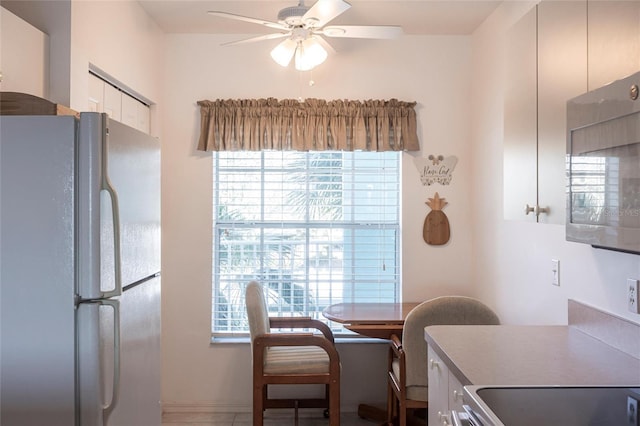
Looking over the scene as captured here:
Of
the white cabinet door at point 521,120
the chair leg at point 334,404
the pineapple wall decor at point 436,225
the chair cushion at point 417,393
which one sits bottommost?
the chair leg at point 334,404

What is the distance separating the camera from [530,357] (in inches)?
65.1

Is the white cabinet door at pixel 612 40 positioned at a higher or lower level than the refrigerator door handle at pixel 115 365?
higher

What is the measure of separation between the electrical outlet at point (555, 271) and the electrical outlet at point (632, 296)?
1.75 ft

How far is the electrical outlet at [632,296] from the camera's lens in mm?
1638

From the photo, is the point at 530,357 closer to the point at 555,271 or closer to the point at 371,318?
the point at 555,271

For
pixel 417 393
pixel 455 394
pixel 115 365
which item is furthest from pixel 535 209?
pixel 115 365

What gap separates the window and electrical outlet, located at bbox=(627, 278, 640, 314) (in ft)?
6.14

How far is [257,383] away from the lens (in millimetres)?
2738

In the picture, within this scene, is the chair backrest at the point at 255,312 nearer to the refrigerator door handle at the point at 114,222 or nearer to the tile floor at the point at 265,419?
the tile floor at the point at 265,419

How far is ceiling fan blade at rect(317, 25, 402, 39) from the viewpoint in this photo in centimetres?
247

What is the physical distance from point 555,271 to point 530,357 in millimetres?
736

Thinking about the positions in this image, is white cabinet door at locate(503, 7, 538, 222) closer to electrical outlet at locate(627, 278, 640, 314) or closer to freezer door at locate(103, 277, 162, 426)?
electrical outlet at locate(627, 278, 640, 314)

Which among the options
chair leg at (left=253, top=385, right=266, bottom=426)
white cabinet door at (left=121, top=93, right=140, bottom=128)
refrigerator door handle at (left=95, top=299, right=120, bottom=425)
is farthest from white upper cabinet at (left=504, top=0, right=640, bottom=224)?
white cabinet door at (left=121, top=93, right=140, bottom=128)

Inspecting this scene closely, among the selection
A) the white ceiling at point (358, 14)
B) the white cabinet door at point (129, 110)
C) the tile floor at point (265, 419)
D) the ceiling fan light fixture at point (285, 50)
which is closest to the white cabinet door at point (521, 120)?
the white ceiling at point (358, 14)
